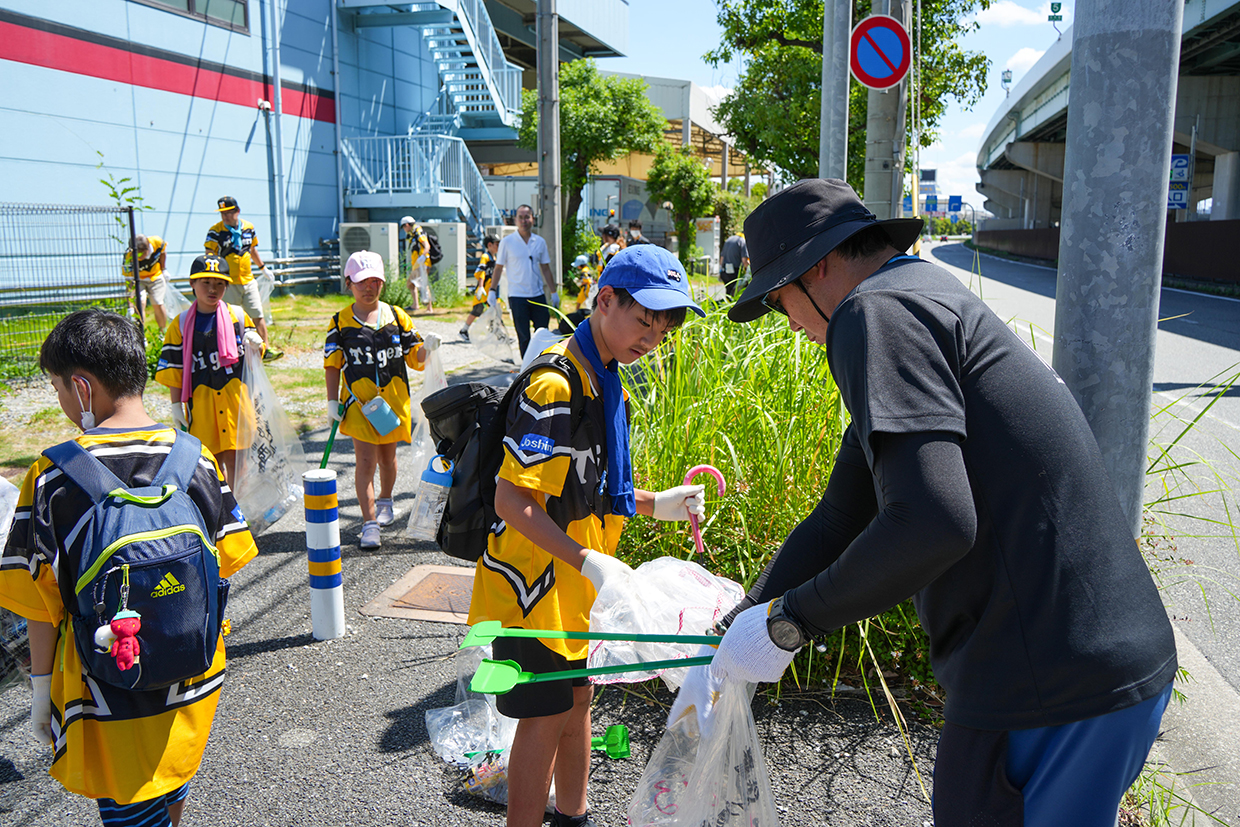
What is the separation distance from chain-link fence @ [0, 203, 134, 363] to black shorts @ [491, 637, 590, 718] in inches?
409

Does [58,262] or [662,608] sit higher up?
[58,262]

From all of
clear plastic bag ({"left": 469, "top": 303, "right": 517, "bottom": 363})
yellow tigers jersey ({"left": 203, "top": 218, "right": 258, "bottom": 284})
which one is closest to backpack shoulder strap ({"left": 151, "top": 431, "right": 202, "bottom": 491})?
yellow tigers jersey ({"left": 203, "top": 218, "right": 258, "bottom": 284})

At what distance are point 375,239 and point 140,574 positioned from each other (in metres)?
18.0

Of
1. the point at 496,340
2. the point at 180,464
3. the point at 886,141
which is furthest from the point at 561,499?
the point at 496,340

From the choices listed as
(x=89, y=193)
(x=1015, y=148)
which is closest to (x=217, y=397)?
(x=89, y=193)

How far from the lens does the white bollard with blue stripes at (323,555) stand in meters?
4.21

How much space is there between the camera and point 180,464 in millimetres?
2225

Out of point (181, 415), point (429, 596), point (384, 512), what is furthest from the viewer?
point (384, 512)

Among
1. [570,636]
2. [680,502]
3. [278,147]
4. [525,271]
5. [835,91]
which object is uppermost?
[278,147]

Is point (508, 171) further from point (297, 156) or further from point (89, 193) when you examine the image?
point (89, 193)

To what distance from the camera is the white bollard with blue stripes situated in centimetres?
421

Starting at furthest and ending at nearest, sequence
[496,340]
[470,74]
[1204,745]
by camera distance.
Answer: [470,74] < [496,340] < [1204,745]

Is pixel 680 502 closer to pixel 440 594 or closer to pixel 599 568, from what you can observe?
pixel 599 568

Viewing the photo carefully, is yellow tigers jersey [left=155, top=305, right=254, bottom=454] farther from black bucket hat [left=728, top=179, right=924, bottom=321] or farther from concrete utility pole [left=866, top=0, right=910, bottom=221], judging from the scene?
concrete utility pole [left=866, top=0, right=910, bottom=221]
